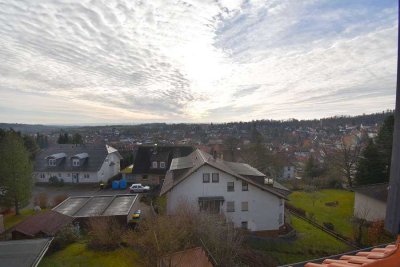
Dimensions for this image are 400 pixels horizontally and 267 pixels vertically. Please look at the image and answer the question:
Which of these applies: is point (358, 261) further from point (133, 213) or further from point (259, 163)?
→ point (259, 163)

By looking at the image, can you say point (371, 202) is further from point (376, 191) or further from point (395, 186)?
point (395, 186)

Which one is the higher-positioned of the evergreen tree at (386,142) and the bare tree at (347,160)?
the evergreen tree at (386,142)

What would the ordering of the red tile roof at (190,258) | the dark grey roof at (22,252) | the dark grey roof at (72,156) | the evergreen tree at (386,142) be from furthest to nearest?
the dark grey roof at (72,156), the evergreen tree at (386,142), the red tile roof at (190,258), the dark grey roof at (22,252)

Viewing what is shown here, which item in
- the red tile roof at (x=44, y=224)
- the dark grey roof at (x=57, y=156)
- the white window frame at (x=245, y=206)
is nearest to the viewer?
the red tile roof at (x=44, y=224)

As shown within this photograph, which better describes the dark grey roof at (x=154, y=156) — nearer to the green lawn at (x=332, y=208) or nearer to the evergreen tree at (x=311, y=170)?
the green lawn at (x=332, y=208)

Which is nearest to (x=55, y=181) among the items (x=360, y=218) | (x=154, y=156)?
(x=154, y=156)

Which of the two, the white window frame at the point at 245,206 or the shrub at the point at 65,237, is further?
the white window frame at the point at 245,206

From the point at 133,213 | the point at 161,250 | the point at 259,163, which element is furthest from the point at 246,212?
the point at 259,163

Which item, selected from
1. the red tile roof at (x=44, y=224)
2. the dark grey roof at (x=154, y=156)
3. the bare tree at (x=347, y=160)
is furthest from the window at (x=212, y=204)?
the bare tree at (x=347, y=160)

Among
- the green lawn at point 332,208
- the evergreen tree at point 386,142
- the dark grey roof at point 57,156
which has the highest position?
the evergreen tree at point 386,142
